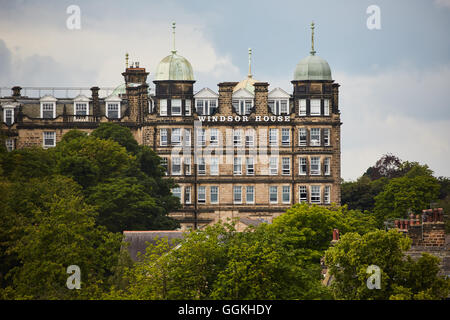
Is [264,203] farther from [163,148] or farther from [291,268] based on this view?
[291,268]

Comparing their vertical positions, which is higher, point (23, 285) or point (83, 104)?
point (83, 104)

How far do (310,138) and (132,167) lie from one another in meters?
25.8

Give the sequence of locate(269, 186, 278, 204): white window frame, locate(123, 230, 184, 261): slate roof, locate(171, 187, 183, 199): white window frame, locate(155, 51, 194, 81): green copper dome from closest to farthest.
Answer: locate(123, 230, 184, 261): slate roof < locate(171, 187, 183, 199): white window frame < locate(269, 186, 278, 204): white window frame < locate(155, 51, 194, 81): green copper dome

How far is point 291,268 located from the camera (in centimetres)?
6191

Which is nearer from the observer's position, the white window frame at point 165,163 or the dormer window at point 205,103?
the white window frame at point 165,163

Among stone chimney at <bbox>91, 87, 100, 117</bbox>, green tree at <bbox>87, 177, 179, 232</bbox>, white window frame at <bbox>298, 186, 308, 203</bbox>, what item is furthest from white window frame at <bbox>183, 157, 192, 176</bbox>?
green tree at <bbox>87, 177, 179, 232</bbox>

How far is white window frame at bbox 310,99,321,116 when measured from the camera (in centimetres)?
13212

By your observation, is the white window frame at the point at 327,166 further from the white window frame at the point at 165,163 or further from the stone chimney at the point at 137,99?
the stone chimney at the point at 137,99

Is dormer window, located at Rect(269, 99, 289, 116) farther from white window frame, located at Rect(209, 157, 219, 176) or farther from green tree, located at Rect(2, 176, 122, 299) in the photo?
green tree, located at Rect(2, 176, 122, 299)

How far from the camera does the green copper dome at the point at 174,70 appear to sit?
432 ft

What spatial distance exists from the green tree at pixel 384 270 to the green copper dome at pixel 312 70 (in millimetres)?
76608

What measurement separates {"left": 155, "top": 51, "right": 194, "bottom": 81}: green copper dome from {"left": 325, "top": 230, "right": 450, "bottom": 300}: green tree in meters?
75.4

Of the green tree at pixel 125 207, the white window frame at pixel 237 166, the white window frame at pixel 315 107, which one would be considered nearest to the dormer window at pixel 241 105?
the white window frame at pixel 237 166
